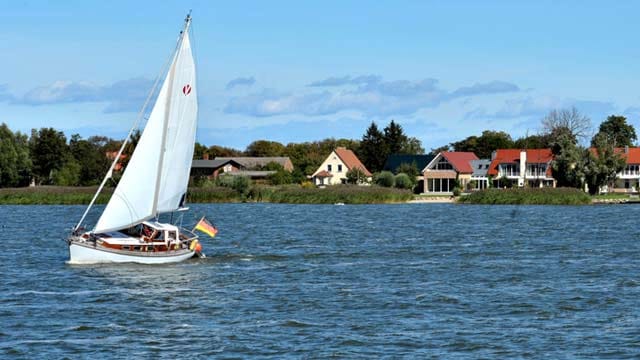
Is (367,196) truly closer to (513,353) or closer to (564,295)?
(564,295)

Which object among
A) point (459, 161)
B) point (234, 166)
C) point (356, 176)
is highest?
point (459, 161)

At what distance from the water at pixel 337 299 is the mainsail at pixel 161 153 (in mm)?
2311

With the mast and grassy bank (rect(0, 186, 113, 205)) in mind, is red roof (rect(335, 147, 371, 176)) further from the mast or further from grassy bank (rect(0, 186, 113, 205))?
the mast

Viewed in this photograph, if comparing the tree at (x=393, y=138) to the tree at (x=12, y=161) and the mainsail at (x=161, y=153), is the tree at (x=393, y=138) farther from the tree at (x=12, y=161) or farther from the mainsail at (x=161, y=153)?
the mainsail at (x=161, y=153)

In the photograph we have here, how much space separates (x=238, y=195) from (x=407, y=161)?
4100 centimetres

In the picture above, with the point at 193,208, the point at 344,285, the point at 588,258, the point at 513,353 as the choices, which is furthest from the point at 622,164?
the point at 513,353

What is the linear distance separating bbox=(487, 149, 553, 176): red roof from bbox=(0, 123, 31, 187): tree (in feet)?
192

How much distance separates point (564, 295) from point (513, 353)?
9896 mm

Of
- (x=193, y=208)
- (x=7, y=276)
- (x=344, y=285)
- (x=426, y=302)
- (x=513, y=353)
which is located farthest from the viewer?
(x=193, y=208)

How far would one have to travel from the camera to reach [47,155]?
14150 cm

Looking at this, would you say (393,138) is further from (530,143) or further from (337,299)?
(337,299)

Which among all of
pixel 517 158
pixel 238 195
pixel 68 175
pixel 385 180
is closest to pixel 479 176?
pixel 517 158

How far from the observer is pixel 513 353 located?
25391mm

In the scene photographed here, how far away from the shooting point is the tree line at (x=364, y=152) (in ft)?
381
